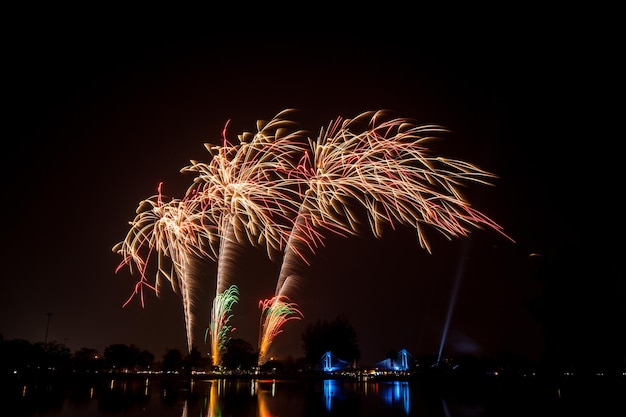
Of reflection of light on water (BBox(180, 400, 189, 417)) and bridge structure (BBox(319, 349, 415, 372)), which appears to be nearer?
reflection of light on water (BBox(180, 400, 189, 417))

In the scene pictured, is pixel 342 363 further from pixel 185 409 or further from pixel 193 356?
pixel 185 409

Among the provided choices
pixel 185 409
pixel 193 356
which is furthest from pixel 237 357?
pixel 185 409

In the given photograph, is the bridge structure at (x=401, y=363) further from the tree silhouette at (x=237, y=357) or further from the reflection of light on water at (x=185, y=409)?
the reflection of light on water at (x=185, y=409)

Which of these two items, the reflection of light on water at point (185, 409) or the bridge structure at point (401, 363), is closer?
the reflection of light on water at point (185, 409)

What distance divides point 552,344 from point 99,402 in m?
28.6

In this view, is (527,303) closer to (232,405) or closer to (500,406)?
(500,406)

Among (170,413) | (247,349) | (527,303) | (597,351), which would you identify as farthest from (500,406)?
(247,349)

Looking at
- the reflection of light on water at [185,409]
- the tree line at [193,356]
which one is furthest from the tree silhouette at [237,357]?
the reflection of light on water at [185,409]

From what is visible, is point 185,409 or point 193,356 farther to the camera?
point 193,356

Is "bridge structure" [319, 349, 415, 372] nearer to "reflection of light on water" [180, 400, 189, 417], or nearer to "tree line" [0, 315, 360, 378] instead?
"tree line" [0, 315, 360, 378]

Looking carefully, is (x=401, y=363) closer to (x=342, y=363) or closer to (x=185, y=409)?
(x=342, y=363)

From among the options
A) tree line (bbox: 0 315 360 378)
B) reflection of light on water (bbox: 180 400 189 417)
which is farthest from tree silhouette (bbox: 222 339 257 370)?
reflection of light on water (bbox: 180 400 189 417)

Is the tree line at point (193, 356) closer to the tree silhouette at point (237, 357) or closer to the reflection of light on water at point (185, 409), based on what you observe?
the tree silhouette at point (237, 357)

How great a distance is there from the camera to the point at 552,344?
36375 millimetres
